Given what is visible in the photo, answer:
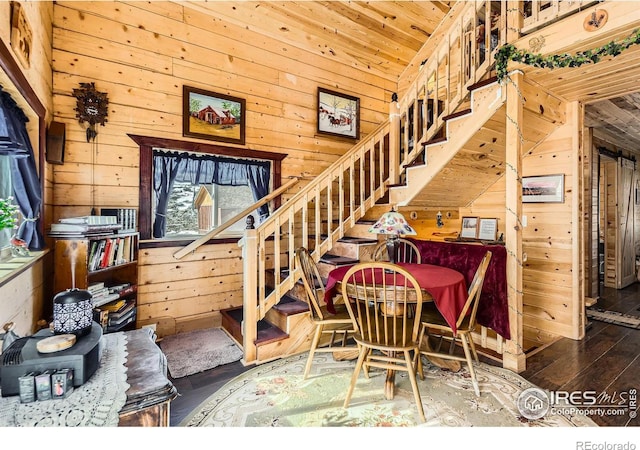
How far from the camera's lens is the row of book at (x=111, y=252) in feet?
8.07

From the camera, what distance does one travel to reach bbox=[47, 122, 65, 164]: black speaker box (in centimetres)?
261

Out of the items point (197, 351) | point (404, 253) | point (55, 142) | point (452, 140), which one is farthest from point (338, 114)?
point (197, 351)

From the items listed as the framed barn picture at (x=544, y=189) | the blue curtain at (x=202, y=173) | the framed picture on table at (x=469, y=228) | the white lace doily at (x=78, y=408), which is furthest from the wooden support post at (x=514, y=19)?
the white lace doily at (x=78, y=408)

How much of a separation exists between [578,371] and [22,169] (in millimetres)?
4296

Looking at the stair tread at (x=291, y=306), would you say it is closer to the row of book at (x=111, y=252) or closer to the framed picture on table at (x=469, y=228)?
the row of book at (x=111, y=252)

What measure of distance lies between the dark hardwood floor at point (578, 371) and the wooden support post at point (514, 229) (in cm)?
19

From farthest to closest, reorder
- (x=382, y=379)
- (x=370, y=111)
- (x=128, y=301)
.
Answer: (x=370, y=111) → (x=128, y=301) → (x=382, y=379)

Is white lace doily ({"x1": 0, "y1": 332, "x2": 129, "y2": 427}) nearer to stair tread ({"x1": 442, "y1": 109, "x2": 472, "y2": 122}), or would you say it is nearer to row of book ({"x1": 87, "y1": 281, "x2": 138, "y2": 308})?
row of book ({"x1": 87, "y1": 281, "x2": 138, "y2": 308})

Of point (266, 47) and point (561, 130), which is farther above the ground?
point (266, 47)

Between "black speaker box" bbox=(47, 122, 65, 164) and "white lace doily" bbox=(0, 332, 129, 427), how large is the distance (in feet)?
7.73

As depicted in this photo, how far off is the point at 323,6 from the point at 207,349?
13.7 ft

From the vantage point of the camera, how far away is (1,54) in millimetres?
1513

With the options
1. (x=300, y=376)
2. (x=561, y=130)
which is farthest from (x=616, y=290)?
(x=300, y=376)

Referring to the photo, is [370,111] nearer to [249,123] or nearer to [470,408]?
[249,123]
